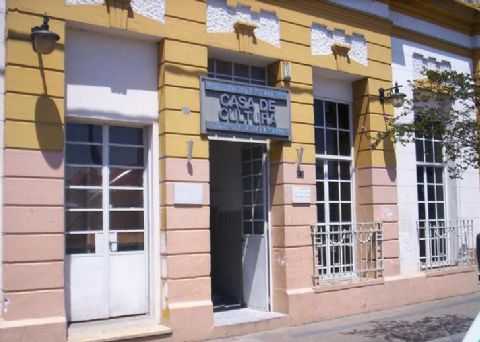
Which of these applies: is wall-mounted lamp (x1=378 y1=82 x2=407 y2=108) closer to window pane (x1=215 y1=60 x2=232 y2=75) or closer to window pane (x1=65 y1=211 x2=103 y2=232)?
window pane (x1=215 y1=60 x2=232 y2=75)

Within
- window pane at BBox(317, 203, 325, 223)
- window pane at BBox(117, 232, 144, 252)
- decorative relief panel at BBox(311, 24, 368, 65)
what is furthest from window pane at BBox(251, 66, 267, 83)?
window pane at BBox(117, 232, 144, 252)

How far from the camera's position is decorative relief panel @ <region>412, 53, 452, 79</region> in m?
11.3

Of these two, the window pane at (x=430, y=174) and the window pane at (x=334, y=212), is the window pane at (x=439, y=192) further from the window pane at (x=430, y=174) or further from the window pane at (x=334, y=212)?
the window pane at (x=334, y=212)

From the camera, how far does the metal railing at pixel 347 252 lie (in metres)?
9.45

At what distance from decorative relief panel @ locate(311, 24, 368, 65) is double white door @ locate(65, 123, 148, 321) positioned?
3454 mm

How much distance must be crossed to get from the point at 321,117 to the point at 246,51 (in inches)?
86.1

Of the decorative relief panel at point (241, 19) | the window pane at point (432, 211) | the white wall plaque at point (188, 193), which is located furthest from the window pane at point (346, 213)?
the white wall plaque at point (188, 193)

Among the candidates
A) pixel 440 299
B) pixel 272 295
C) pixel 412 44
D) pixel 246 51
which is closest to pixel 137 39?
pixel 246 51

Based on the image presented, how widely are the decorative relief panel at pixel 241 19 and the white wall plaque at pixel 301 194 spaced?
7.40ft

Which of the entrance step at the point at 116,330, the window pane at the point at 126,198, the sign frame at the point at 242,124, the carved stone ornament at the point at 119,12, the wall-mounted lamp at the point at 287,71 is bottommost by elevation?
the entrance step at the point at 116,330

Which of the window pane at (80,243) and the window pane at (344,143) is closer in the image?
the window pane at (80,243)

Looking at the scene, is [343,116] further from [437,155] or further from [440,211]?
[440,211]

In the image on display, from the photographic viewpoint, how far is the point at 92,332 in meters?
7.07

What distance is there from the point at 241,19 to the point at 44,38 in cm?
317
